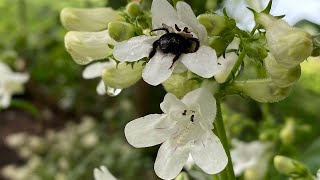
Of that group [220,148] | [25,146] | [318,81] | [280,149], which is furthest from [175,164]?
[25,146]

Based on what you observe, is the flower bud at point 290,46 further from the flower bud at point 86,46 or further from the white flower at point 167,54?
the flower bud at point 86,46

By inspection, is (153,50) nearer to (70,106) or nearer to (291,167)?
(291,167)

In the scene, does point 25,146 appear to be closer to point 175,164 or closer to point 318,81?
point 318,81

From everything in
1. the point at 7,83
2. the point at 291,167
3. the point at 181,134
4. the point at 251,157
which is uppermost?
the point at 181,134

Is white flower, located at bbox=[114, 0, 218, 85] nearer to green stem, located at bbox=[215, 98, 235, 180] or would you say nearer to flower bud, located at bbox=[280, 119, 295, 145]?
green stem, located at bbox=[215, 98, 235, 180]

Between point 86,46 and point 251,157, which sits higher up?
point 86,46

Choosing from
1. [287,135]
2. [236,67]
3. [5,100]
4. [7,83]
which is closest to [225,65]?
[236,67]

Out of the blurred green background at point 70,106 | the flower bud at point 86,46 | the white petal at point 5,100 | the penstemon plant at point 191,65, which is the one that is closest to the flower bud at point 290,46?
the penstemon plant at point 191,65
